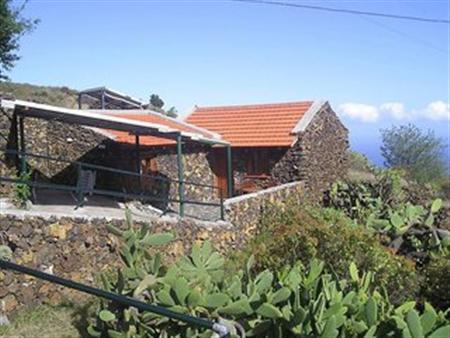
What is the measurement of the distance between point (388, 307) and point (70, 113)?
973 cm

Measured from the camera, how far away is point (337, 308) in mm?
5320

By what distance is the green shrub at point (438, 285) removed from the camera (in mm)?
10547

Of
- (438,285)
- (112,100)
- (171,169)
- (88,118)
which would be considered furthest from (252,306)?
(112,100)

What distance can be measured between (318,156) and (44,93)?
22864 millimetres

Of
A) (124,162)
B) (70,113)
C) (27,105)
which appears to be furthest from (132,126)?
(124,162)

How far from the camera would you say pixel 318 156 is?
22.5 meters

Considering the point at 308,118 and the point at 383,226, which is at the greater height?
the point at 308,118

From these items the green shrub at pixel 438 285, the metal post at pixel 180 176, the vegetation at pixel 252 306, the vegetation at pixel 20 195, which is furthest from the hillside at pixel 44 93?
the vegetation at pixel 252 306

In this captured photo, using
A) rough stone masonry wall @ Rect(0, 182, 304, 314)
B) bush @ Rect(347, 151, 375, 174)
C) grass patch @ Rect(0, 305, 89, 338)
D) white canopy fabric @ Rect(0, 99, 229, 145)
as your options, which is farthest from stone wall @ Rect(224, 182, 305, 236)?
bush @ Rect(347, 151, 375, 174)

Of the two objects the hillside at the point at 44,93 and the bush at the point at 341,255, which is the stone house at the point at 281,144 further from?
the hillside at the point at 44,93

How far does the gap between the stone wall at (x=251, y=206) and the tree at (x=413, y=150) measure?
1787 centimetres

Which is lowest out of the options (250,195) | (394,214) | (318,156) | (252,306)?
(394,214)

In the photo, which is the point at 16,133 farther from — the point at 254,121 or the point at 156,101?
the point at 156,101

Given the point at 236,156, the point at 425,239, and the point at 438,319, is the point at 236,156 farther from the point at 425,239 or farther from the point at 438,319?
the point at 438,319
